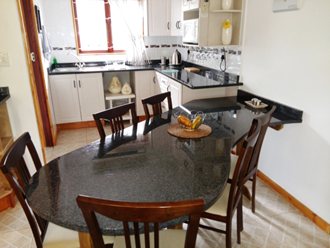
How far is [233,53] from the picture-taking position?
3094 millimetres

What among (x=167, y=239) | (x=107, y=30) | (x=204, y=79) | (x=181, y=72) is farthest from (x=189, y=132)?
(x=107, y=30)

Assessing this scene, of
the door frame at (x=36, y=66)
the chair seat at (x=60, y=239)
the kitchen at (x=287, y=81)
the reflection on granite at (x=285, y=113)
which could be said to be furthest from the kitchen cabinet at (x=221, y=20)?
the chair seat at (x=60, y=239)

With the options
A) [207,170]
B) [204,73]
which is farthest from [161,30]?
[207,170]

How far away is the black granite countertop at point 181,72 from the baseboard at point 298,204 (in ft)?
3.49

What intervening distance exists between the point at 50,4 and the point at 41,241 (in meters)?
3.77

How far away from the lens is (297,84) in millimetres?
2158

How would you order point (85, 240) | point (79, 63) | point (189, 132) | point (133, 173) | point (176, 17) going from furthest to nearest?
1. point (79, 63)
2. point (176, 17)
3. point (189, 132)
4. point (133, 173)
5. point (85, 240)

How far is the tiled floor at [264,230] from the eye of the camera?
1934mm

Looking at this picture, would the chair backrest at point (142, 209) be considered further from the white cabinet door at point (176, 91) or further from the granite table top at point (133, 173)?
the white cabinet door at point (176, 91)

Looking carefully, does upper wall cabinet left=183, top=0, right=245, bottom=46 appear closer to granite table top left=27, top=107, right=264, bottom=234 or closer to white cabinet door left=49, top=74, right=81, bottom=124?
granite table top left=27, top=107, right=264, bottom=234

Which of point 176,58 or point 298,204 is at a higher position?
point 176,58

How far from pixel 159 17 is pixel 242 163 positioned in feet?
10.9

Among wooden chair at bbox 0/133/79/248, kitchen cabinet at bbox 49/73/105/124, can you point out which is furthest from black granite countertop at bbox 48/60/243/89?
wooden chair at bbox 0/133/79/248

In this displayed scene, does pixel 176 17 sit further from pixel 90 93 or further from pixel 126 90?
pixel 90 93
